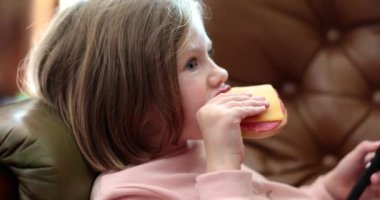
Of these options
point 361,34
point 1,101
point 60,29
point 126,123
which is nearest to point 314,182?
point 361,34

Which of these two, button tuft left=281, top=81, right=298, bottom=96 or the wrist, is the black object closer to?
the wrist

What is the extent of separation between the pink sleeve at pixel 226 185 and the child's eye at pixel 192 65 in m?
0.17

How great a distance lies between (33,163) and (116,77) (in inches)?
7.1

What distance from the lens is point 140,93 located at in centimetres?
91

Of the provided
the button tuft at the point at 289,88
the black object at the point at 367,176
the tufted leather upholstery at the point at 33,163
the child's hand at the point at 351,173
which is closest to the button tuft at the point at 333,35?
the button tuft at the point at 289,88

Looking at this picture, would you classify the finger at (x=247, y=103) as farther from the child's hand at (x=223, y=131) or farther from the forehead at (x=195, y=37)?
the forehead at (x=195, y=37)

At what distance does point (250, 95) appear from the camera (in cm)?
94

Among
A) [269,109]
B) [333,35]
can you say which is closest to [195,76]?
[269,109]

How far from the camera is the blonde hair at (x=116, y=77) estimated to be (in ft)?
2.98

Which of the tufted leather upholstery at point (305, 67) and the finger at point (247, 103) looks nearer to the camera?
the finger at point (247, 103)

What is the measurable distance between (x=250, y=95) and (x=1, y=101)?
61 cm

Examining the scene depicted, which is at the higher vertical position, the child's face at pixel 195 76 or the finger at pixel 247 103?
the child's face at pixel 195 76

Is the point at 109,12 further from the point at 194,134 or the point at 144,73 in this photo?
the point at 194,134

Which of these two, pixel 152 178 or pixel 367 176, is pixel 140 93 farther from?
pixel 367 176
